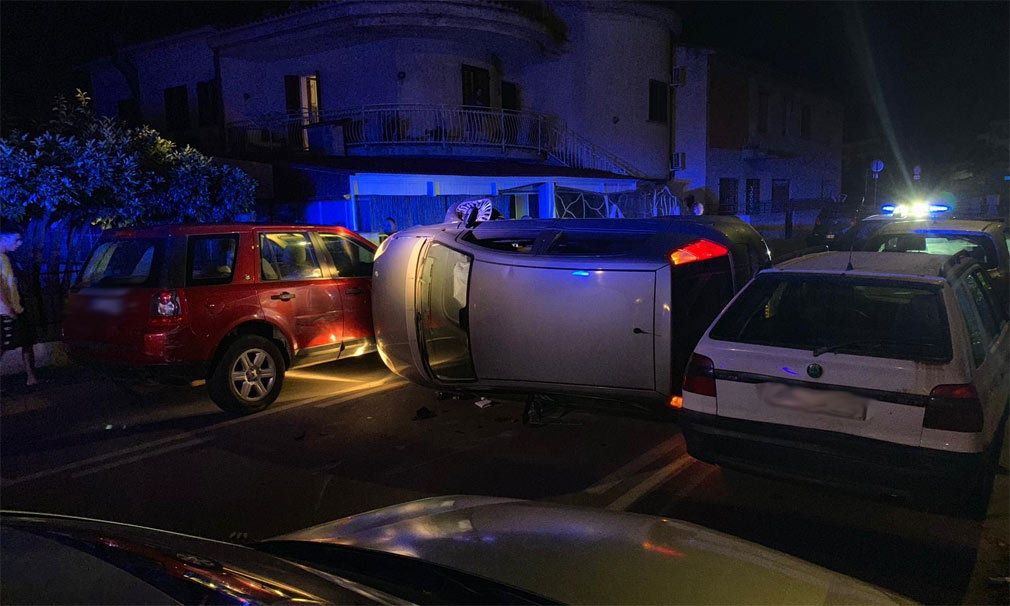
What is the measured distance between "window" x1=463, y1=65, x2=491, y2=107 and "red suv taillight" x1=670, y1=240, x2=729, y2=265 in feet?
46.7

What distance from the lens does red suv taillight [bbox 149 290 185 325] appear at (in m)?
6.13

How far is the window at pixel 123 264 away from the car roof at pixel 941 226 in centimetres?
799

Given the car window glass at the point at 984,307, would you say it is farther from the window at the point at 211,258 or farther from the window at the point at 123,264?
the window at the point at 123,264

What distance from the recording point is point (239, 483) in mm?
5035

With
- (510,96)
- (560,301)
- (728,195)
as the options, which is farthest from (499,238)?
(728,195)

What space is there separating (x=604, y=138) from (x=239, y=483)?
730 inches

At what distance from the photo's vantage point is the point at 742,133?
26156mm

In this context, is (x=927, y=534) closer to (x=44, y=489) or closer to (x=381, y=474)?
(x=381, y=474)

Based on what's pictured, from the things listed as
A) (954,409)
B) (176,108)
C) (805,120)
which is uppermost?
(805,120)

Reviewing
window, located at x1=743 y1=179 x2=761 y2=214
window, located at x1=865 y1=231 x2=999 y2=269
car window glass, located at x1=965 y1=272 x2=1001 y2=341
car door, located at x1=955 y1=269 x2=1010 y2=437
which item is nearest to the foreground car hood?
car door, located at x1=955 y1=269 x2=1010 y2=437

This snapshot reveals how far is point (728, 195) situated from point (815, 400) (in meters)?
23.5

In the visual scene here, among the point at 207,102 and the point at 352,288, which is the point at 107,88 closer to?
the point at 207,102

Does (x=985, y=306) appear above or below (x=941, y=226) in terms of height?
below

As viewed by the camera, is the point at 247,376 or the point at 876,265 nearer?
the point at 876,265
